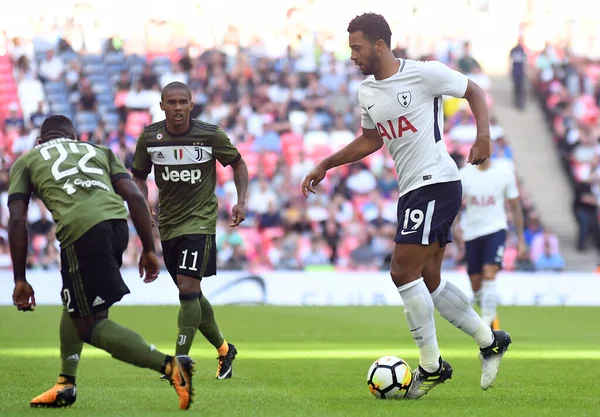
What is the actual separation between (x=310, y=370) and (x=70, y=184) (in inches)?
159

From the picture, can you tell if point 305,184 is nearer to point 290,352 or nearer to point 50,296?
point 290,352

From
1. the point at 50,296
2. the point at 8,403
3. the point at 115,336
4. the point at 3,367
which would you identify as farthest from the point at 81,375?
the point at 50,296

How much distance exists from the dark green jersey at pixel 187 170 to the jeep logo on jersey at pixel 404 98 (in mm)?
2141

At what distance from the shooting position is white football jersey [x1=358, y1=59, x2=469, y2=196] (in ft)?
28.3

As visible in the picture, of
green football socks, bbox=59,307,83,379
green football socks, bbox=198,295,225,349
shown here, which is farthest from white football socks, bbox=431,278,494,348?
green football socks, bbox=59,307,83,379

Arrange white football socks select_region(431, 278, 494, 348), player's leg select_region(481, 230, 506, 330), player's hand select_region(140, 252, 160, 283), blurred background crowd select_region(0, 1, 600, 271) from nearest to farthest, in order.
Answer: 1. player's hand select_region(140, 252, 160, 283)
2. white football socks select_region(431, 278, 494, 348)
3. player's leg select_region(481, 230, 506, 330)
4. blurred background crowd select_region(0, 1, 600, 271)

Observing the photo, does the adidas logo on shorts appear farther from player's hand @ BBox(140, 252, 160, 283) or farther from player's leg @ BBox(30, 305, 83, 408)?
player's leg @ BBox(30, 305, 83, 408)

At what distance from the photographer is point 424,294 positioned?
8.61 m

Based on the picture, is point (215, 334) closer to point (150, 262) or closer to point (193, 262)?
point (193, 262)

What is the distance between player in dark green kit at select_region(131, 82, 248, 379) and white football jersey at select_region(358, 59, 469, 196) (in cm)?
184

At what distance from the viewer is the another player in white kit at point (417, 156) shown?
337 inches

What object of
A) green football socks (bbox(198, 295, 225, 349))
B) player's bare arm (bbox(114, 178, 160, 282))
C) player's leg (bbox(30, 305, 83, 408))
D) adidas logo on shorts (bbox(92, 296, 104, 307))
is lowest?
green football socks (bbox(198, 295, 225, 349))

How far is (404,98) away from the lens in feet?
28.4

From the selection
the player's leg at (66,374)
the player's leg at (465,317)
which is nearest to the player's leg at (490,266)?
the player's leg at (465,317)
